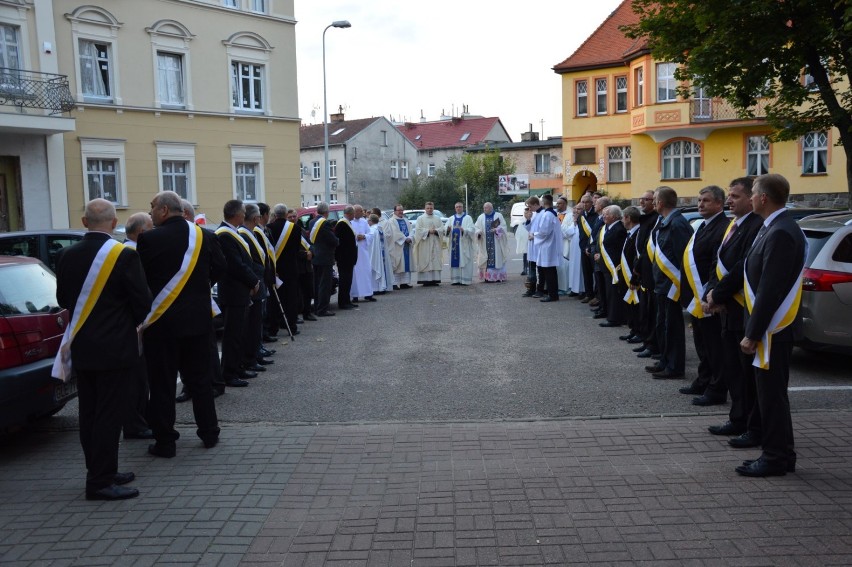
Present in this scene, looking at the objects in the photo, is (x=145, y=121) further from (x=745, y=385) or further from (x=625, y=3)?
(x=625, y=3)

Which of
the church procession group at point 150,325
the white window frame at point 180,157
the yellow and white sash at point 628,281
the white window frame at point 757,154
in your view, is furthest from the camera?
the white window frame at point 757,154

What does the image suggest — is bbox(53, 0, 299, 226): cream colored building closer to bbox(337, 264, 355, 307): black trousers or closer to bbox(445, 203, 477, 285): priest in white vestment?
bbox(445, 203, 477, 285): priest in white vestment

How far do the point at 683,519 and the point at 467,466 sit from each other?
1.69 m

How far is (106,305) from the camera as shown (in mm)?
5602

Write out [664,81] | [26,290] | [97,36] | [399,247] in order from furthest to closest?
[664,81], [97,36], [399,247], [26,290]

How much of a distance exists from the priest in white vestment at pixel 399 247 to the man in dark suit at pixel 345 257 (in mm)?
2688

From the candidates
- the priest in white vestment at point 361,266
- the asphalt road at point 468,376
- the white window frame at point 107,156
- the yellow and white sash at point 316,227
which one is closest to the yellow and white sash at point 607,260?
the asphalt road at point 468,376

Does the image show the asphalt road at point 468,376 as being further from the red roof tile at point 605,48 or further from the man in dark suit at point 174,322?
the red roof tile at point 605,48

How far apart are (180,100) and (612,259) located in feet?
72.5

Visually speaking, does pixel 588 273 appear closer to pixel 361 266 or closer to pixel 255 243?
pixel 361 266

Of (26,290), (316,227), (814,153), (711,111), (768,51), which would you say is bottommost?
(26,290)

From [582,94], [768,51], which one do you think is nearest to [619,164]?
[582,94]

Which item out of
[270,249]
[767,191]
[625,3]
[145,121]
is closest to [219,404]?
[270,249]

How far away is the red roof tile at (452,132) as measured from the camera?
270 ft
